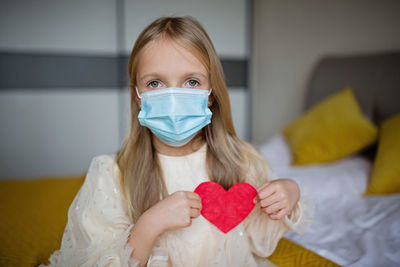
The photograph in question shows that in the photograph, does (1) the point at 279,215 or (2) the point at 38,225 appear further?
(2) the point at 38,225

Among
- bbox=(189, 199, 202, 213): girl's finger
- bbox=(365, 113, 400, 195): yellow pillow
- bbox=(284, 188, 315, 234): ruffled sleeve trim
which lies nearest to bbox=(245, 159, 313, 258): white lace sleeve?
bbox=(284, 188, 315, 234): ruffled sleeve trim

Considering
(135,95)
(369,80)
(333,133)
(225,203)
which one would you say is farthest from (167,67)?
(369,80)

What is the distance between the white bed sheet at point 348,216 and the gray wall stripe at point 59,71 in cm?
129

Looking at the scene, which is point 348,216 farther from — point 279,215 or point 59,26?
point 59,26

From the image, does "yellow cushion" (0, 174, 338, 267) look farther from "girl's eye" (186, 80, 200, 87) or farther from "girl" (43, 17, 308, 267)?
"girl's eye" (186, 80, 200, 87)

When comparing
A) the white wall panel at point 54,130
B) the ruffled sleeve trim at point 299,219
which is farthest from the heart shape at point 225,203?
the white wall panel at point 54,130

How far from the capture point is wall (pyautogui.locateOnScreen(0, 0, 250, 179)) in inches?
101

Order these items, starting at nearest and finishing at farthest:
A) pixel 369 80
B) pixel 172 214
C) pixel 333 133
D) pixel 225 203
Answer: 1. pixel 172 214
2. pixel 225 203
3. pixel 333 133
4. pixel 369 80

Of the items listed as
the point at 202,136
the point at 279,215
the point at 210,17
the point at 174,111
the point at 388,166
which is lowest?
the point at 388,166

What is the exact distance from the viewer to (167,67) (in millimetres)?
815

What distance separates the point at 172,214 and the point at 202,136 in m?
0.34

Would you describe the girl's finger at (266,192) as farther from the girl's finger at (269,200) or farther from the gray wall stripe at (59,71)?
the gray wall stripe at (59,71)

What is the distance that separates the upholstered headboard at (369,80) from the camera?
174cm

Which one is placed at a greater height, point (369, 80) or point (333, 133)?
point (369, 80)
